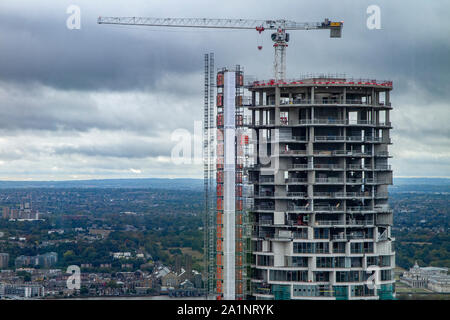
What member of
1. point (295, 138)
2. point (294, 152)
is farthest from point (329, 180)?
point (295, 138)

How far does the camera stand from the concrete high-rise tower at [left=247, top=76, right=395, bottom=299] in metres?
107

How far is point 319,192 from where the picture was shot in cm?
10756

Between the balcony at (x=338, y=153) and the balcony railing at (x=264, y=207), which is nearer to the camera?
the balcony at (x=338, y=153)

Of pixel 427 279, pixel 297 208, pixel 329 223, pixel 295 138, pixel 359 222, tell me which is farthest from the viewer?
pixel 427 279

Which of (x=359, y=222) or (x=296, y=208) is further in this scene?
(x=359, y=222)

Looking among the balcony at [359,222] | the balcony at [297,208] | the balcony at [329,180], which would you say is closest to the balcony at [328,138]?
the balcony at [329,180]

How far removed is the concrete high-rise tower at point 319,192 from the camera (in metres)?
107

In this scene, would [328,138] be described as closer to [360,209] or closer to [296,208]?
[296,208]

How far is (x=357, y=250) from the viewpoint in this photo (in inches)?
4269

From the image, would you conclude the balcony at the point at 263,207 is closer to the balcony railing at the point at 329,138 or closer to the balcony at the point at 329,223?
the balcony at the point at 329,223
